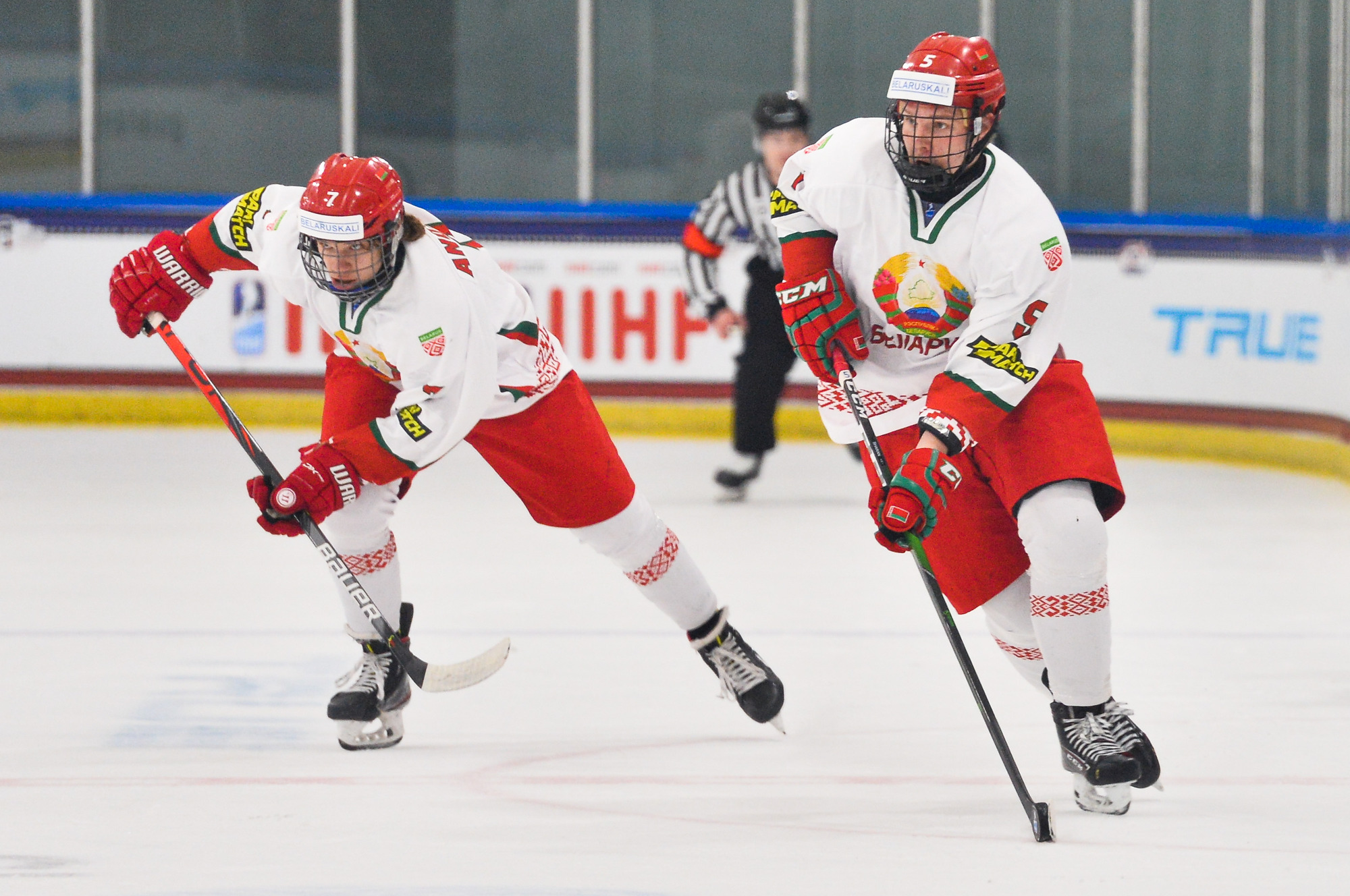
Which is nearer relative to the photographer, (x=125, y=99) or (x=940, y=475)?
(x=940, y=475)

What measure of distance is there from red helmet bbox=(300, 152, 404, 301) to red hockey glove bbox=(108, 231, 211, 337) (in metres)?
0.46

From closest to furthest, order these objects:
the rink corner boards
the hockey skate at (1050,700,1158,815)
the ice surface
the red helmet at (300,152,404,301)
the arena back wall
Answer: the ice surface → the hockey skate at (1050,700,1158,815) → the red helmet at (300,152,404,301) → the arena back wall → the rink corner boards

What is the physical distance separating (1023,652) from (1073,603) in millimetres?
289

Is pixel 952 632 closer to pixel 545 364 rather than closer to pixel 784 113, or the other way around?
pixel 545 364

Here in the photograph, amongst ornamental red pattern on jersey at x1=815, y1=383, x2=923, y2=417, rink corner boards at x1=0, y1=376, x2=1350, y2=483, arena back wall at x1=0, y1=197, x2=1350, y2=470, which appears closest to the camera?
ornamental red pattern on jersey at x1=815, y1=383, x2=923, y2=417

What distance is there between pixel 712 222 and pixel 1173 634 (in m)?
2.33

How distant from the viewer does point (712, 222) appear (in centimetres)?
567

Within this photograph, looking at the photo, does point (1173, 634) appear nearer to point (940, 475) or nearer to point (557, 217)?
point (940, 475)

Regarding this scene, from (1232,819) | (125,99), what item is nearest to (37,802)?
(1232,819)

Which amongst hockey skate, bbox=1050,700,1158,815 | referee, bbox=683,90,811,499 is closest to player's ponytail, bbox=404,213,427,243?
hockey skate, bbox=1050,700,1158,815

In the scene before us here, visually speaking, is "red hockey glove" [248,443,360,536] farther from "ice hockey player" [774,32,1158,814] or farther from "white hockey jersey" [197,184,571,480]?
"ice hockey player" [774,32,1158,814]

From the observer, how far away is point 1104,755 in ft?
8.23

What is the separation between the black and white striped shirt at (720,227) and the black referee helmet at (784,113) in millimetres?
222

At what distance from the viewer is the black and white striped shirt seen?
5637 millimetres
